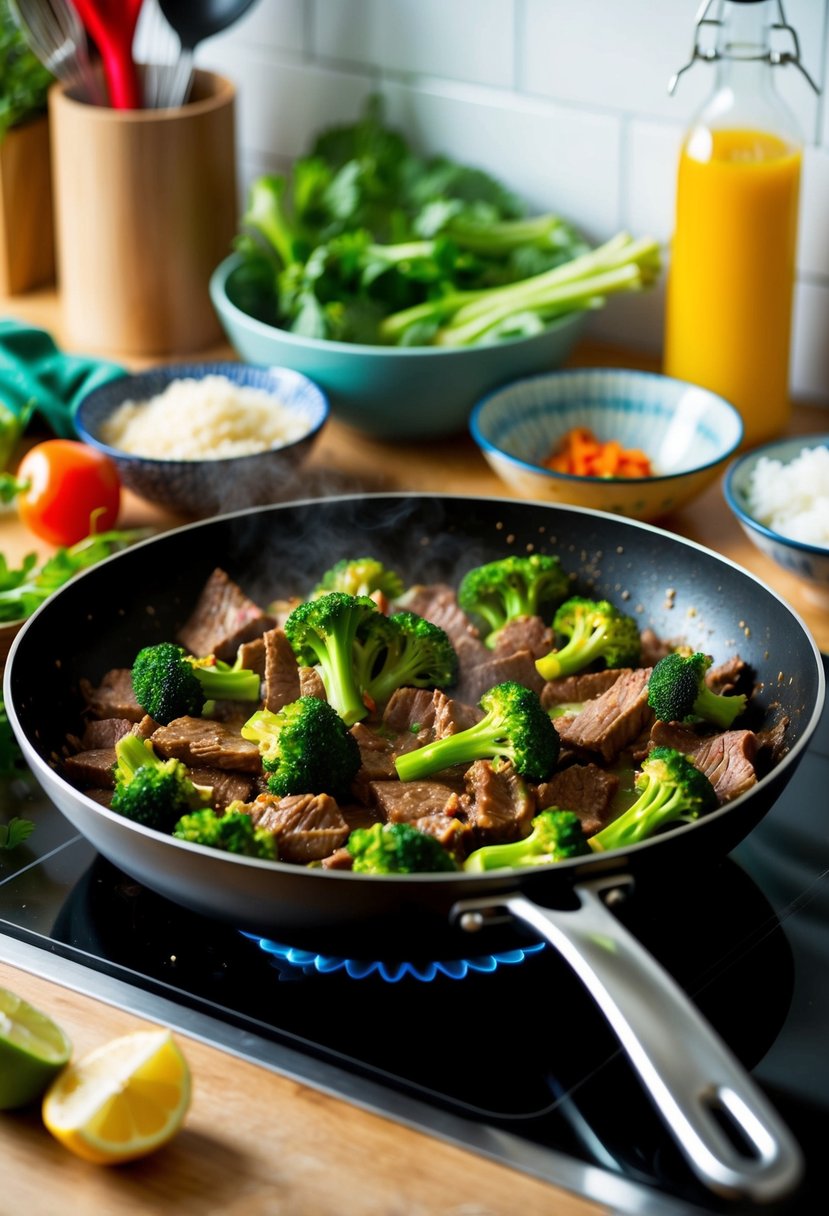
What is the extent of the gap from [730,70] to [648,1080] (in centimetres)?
135

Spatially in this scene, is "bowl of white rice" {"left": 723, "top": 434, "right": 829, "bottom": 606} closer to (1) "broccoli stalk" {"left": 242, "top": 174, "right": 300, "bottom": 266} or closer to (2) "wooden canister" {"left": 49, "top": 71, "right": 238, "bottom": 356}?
(1) "broccoli stalk" {"left": 242, "top": 174, "right": 300, "bottom": 266}

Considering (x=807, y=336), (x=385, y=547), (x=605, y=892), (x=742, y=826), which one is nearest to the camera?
(x=605, y=892)

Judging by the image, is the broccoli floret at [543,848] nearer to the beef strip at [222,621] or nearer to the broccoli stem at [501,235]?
the beef strip at [222,621]

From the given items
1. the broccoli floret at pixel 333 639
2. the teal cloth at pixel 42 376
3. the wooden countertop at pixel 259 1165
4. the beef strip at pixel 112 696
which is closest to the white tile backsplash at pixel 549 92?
the teal cloth at pixel 42 376

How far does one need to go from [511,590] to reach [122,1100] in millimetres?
772

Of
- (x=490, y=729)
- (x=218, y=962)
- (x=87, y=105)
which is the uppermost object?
(x=87, y=105)

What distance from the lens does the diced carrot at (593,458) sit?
183 centimetres

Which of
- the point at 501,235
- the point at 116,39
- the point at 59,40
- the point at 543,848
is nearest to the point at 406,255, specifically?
the point at 501,235

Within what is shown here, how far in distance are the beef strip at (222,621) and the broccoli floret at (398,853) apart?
461 millimetres

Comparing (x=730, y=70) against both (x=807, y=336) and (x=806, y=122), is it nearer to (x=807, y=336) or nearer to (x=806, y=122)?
(x=806, y=122)

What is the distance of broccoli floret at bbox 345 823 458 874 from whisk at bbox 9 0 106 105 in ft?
5.06

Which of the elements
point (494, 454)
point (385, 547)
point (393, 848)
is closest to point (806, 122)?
point (494, 454)

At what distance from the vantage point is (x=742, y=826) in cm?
113

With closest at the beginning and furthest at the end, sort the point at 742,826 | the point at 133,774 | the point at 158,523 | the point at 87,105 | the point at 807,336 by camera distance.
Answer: the point at 742,826 < the point at 133,774 < the point at 158,523 < the point at 807,336 < the point at 87,105
